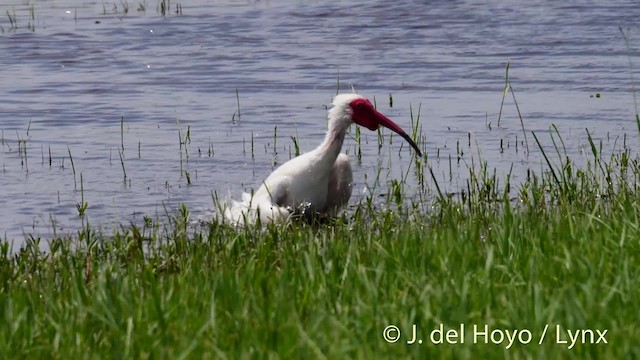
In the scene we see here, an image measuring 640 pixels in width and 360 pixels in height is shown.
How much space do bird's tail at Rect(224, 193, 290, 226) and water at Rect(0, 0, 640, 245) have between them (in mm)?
749

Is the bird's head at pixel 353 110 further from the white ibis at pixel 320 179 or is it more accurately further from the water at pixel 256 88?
the water at pixel 256 88

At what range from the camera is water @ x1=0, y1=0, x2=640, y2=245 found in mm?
12805

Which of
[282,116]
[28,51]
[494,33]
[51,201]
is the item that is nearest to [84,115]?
[282,116]

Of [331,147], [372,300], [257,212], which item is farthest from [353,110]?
[372,300]

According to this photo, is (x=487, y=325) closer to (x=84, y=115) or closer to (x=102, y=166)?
(x=102, y=166)

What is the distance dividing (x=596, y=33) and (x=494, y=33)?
1828 millimetres

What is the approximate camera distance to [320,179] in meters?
10.4

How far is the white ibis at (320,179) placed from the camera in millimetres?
10375

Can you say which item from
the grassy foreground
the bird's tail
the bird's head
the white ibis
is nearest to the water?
the bird's tail

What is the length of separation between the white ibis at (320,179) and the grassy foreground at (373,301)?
255cm

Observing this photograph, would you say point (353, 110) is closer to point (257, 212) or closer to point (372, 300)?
point (257, 212)

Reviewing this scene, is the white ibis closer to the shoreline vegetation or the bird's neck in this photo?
the bird's neck

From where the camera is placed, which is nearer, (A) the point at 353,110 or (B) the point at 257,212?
(B) the point at 257,212

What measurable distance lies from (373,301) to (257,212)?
361cm
